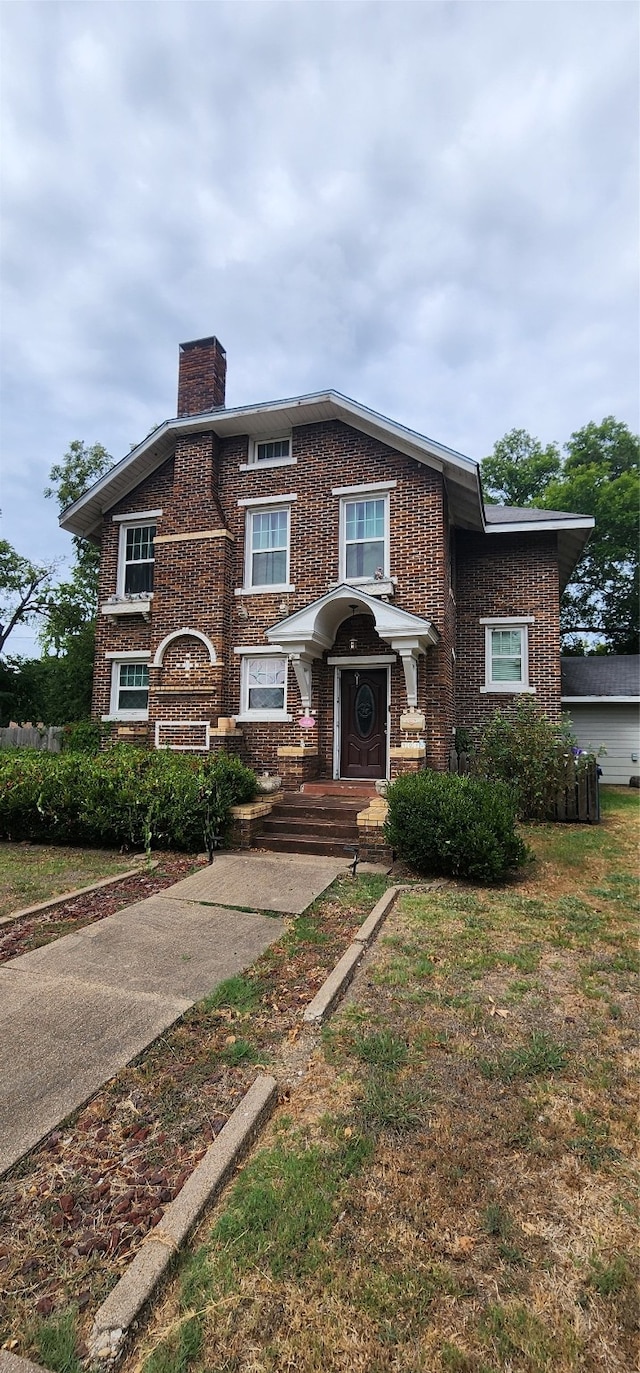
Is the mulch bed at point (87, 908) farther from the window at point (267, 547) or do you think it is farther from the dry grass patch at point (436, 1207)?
the window at point (267, 547)

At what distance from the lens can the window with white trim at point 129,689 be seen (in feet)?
43.1

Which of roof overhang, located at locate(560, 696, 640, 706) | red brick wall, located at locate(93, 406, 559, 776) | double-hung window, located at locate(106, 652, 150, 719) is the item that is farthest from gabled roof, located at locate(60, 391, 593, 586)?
roof overhang, located at locate(560, 696, 640, 706)

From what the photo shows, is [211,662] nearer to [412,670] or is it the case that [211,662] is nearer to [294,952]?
[412,670]

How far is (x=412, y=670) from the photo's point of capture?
33.9 feet

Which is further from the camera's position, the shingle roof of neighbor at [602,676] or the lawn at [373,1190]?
the shingle roof of neighbor at [602,676]

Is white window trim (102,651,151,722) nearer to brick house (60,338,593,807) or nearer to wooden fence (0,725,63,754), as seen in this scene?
brick house (60,338,593,807)

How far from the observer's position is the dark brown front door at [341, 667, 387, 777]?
1138cm

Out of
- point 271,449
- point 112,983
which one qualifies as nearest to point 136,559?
point 271,449

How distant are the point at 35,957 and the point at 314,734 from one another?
281 inches

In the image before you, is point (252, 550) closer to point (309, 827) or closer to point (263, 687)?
point (263, 687)

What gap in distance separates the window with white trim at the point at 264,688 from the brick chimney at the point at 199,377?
222 inches

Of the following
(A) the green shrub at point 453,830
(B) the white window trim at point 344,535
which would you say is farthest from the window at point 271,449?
(A) the green shrub at point 453,830

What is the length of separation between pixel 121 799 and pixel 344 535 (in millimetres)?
6341

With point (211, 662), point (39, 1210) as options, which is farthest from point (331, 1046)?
point (211, 662)
